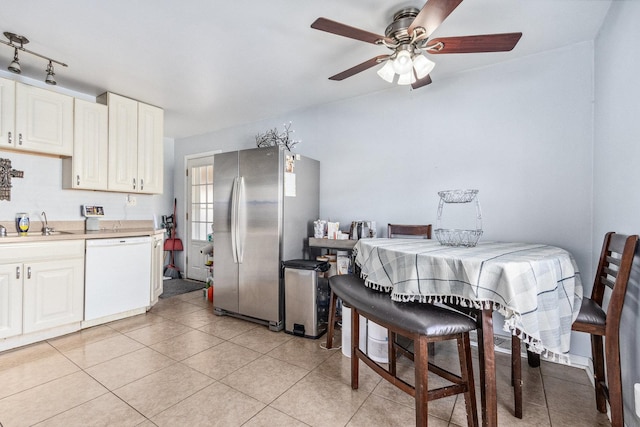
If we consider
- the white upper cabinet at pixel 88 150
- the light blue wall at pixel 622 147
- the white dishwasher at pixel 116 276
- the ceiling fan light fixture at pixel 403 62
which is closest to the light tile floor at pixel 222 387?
the white dishwasher at pixel 116 276

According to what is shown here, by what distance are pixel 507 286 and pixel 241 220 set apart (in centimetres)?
247

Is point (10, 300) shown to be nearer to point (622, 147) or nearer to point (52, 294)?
point (52, 294)

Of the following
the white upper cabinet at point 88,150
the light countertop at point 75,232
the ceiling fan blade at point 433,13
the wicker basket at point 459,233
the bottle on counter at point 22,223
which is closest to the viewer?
the ceiling fan blade at point 433,13

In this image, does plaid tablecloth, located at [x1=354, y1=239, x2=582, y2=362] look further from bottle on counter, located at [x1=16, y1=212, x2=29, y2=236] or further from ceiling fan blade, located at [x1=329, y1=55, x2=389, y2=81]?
bottle on counter, located at [x1=16, y1=212, x2=29, y2=236]

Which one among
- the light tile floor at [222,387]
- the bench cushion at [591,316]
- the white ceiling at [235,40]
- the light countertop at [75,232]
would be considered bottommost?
the light tile floor at [222,387]

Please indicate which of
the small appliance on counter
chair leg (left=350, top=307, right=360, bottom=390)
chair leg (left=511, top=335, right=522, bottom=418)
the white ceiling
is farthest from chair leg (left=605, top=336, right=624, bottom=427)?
the small appliance on counter

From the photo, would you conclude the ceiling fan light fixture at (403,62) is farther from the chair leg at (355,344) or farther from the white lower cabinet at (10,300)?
the white lower cabinet at (10,300)

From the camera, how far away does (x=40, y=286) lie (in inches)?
97.9

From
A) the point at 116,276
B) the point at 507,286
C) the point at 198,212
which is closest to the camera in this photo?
the point at 507,286

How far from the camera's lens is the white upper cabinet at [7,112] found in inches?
99.2

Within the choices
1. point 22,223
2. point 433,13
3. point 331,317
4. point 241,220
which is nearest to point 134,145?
point 22,223

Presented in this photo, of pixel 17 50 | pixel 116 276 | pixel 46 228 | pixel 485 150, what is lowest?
pixel 116 276

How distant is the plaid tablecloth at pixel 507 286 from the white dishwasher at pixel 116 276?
9.46 feet

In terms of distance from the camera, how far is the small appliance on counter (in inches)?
130
